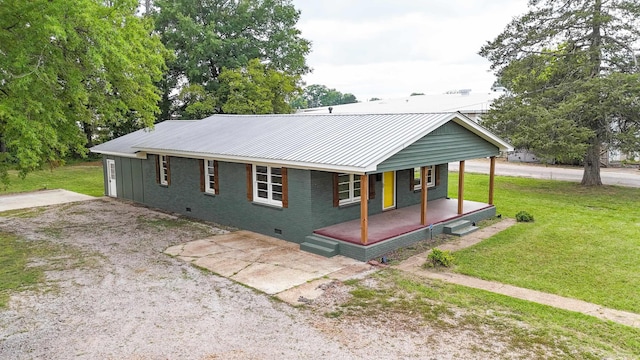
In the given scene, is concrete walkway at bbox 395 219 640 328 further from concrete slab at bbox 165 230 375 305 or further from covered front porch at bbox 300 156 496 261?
concrete slab at bbox 165 230 375 305

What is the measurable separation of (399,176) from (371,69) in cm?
5372

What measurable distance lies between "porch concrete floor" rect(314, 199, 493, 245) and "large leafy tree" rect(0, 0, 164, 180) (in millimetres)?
6909

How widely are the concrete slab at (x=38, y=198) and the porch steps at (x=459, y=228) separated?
48.3 ft

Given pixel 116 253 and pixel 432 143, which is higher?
pixel 432 143

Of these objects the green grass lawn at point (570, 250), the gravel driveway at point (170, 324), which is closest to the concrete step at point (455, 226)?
the green grass lawn at point (570, 250)

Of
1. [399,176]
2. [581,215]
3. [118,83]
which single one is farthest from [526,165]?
[118,83]

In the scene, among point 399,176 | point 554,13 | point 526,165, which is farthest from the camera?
point 526,165

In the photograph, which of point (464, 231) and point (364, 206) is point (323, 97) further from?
point (364, 206)

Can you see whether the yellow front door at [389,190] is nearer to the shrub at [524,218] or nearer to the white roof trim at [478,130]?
the white roof trim at [478,130]

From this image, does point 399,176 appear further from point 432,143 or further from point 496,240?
point 496,240

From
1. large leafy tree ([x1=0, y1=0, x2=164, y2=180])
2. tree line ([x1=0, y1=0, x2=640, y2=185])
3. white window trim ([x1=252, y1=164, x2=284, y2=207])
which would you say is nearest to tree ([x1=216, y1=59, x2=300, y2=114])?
tree line ([x1=0, y1=0, x2=640, y2=185])

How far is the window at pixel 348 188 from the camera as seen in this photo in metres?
12.0

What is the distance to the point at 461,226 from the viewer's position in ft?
41.6

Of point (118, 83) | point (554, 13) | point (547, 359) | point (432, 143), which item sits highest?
point (554, 13)
